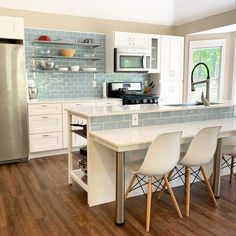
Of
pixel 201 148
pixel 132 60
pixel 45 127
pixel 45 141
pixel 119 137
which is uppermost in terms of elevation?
pixel 132 60

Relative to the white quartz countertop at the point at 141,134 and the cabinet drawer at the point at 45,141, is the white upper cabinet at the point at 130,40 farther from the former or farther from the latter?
the white quartz countertop at the point at 141,134

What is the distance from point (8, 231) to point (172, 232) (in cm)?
141

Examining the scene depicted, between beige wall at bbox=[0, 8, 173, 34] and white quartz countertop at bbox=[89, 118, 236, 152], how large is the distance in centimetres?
305

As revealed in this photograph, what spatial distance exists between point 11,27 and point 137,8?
2.70m

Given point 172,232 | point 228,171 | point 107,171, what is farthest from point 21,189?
point 228,171

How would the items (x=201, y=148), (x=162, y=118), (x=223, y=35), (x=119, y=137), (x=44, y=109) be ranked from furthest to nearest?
(x=223, y=35) → (x=44, y=109) → (x=162, y=118) → (x=201, y=148) → (x=119, y=137)

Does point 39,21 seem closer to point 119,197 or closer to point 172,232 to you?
point 119,197

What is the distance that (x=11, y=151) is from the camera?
13.9 ft

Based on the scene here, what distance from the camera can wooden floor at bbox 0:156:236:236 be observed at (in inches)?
94.4

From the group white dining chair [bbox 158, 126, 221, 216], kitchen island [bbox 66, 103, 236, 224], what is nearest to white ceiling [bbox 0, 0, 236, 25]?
kitchen island [bbox 66, 103, 236, 224]

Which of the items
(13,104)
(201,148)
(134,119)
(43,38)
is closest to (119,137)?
(134,119)

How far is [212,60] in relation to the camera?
5.64 metres

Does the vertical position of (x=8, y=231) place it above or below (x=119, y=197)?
below

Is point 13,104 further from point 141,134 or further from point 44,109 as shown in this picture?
point 141,134
